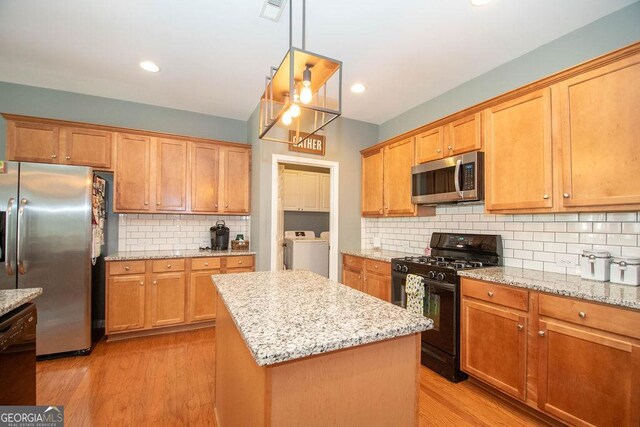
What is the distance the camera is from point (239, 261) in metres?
3.57

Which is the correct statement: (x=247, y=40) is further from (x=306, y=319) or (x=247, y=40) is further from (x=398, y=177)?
(x=306, y=319)

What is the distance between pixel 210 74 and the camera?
2.85 metres

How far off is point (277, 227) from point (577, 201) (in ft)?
9.04

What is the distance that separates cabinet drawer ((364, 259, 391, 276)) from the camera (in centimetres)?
309

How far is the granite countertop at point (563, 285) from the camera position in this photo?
1.52 metres

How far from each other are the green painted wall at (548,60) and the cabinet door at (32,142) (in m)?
4.04

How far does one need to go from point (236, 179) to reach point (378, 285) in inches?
86.9

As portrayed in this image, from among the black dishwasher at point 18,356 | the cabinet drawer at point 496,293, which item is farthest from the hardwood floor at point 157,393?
the cabinet drawer at point 496,293

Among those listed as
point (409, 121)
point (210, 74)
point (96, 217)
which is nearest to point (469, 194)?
point (409, 121)

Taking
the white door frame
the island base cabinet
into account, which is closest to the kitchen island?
the island base cabinet

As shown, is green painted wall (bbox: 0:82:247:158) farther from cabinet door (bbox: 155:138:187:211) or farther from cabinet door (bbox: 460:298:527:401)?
cabinet door (bbox: 460:298:527:401)

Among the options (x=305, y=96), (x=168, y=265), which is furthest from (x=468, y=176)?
(x=168, y=265)

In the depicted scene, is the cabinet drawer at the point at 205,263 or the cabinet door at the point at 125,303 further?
the cabinet drawer at the point at 205,263

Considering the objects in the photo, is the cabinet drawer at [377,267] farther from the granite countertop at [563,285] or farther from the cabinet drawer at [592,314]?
the cabinet drawer at [592,314]
